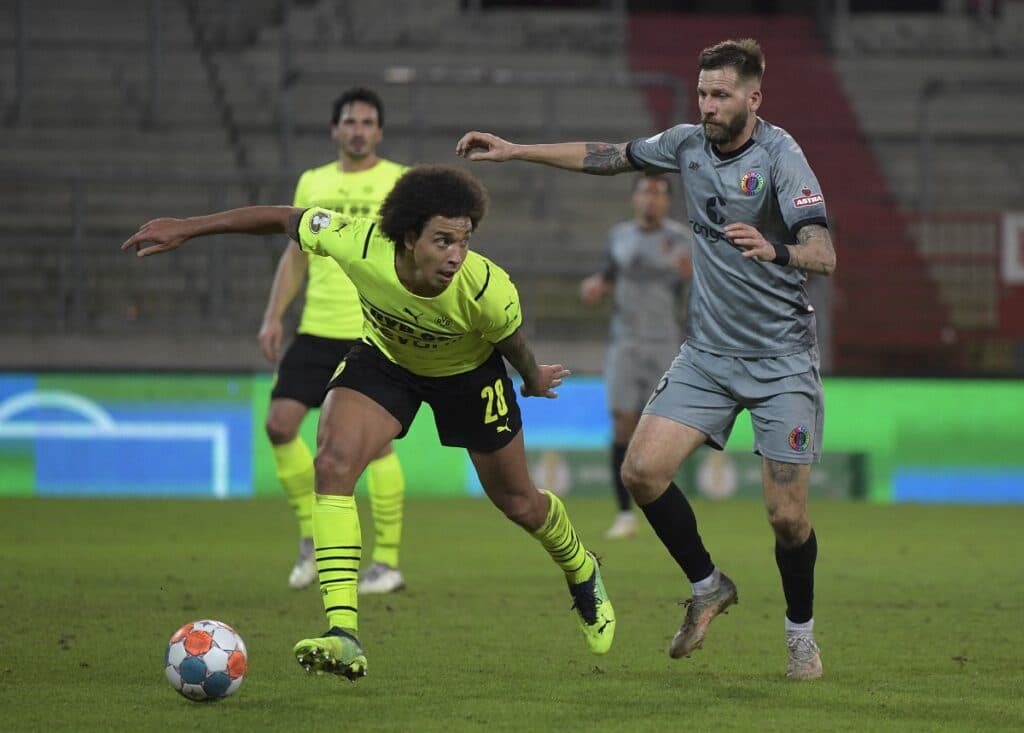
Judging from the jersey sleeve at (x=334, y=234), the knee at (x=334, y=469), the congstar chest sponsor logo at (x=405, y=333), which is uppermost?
the jersey sleeve at (x=334, y=234)

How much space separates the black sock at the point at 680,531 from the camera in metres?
6.58

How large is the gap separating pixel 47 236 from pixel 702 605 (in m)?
10.5

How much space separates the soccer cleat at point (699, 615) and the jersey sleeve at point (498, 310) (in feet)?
4.21

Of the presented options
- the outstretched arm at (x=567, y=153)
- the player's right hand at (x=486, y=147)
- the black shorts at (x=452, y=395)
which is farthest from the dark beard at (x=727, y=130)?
the black shorts at (x=452, y=395)

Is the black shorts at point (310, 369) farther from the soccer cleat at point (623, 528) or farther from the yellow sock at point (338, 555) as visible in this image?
the soccer cleat at point (623, 528)

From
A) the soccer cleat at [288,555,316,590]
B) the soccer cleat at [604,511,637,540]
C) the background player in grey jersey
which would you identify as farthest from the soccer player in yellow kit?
the background player in grey jersey

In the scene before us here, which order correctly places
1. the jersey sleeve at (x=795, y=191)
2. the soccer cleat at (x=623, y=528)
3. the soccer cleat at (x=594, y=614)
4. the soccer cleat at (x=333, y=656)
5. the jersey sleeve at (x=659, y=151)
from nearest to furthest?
the soccer cleat at (x=333, y=656), the jersey sleeve at (x=795, y=191), the jersey sleeve at (x=659, y=151), the soccer cleat at (x=594, y=614), the soccer cleat at (x=623, y=528)

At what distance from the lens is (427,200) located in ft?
19.0

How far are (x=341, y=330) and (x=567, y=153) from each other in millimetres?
2544

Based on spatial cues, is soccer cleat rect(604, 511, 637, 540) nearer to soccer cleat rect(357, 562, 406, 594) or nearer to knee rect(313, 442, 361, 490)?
soccer cleat rect(357, 562, 406, 594)

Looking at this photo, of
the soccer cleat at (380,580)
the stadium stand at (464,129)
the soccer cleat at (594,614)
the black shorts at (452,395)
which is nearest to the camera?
the black shorts at (452,395)

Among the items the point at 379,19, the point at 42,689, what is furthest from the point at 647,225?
the point at 379,19

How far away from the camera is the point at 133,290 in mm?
15648

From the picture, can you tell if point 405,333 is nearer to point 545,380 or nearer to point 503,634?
point 545,380
